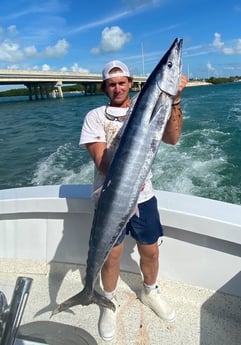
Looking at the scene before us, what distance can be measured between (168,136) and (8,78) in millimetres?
42189

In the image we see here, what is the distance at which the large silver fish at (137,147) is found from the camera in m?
1.52

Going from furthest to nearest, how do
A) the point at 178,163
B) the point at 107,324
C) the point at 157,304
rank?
the point at 178,163
the point at 157,304
the point at 107,324

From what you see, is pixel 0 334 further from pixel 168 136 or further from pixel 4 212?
pixel 4 212

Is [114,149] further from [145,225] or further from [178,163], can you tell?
[178,163]

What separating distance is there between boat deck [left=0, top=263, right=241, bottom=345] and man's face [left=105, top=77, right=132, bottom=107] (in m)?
1.18

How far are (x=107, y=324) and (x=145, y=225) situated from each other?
0.70 meters

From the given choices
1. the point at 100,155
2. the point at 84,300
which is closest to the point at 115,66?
the point at 100,155

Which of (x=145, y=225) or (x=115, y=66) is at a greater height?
(x=115, y=66)

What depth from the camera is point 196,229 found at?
2.17 m

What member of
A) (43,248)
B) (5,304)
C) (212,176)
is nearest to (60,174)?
(212,176)

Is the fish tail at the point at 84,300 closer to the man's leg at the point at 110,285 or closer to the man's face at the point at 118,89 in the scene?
the man's leg at the point at 110,285

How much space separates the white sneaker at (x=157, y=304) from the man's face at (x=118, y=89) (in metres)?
1.29

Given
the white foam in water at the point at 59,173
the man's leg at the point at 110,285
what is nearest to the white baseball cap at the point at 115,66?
the man's leg at the point at 110,285

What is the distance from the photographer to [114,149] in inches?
75.0
